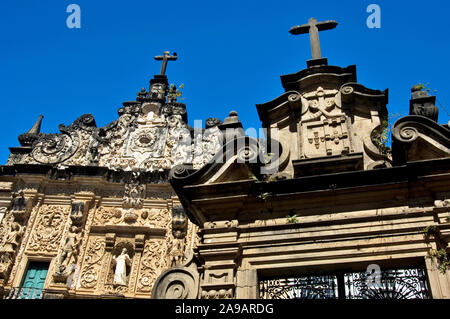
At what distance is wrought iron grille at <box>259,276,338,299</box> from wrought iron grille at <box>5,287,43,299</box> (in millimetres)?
9861

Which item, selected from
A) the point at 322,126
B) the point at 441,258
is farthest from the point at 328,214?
the point at 322,126

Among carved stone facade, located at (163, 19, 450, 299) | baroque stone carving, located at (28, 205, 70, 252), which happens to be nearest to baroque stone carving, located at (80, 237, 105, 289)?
baroque stone carving, located at (28, 205, 70, 252)

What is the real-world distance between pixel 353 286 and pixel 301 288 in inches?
27.0

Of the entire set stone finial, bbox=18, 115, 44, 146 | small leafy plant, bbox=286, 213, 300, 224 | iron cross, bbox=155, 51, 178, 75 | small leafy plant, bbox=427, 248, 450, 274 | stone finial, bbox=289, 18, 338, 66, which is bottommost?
small leafy plant, bbox=427, 248, 450, 274

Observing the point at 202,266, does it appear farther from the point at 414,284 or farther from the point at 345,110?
the point at 345,110

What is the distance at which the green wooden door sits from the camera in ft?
45.3

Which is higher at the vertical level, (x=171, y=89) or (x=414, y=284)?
(x=171, y=89)

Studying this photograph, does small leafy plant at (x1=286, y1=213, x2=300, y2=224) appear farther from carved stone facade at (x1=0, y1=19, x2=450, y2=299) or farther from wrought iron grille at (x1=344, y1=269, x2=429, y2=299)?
wrought iron grille at (x1=344, y1=269, x2=429, y2=299)

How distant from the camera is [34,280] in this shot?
14219mm

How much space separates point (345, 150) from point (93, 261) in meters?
10.1

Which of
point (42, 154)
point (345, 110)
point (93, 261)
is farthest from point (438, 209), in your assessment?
point (42, 154)

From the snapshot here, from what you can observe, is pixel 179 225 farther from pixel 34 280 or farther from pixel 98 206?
pixel 34 280

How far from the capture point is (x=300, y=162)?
6.98 m
